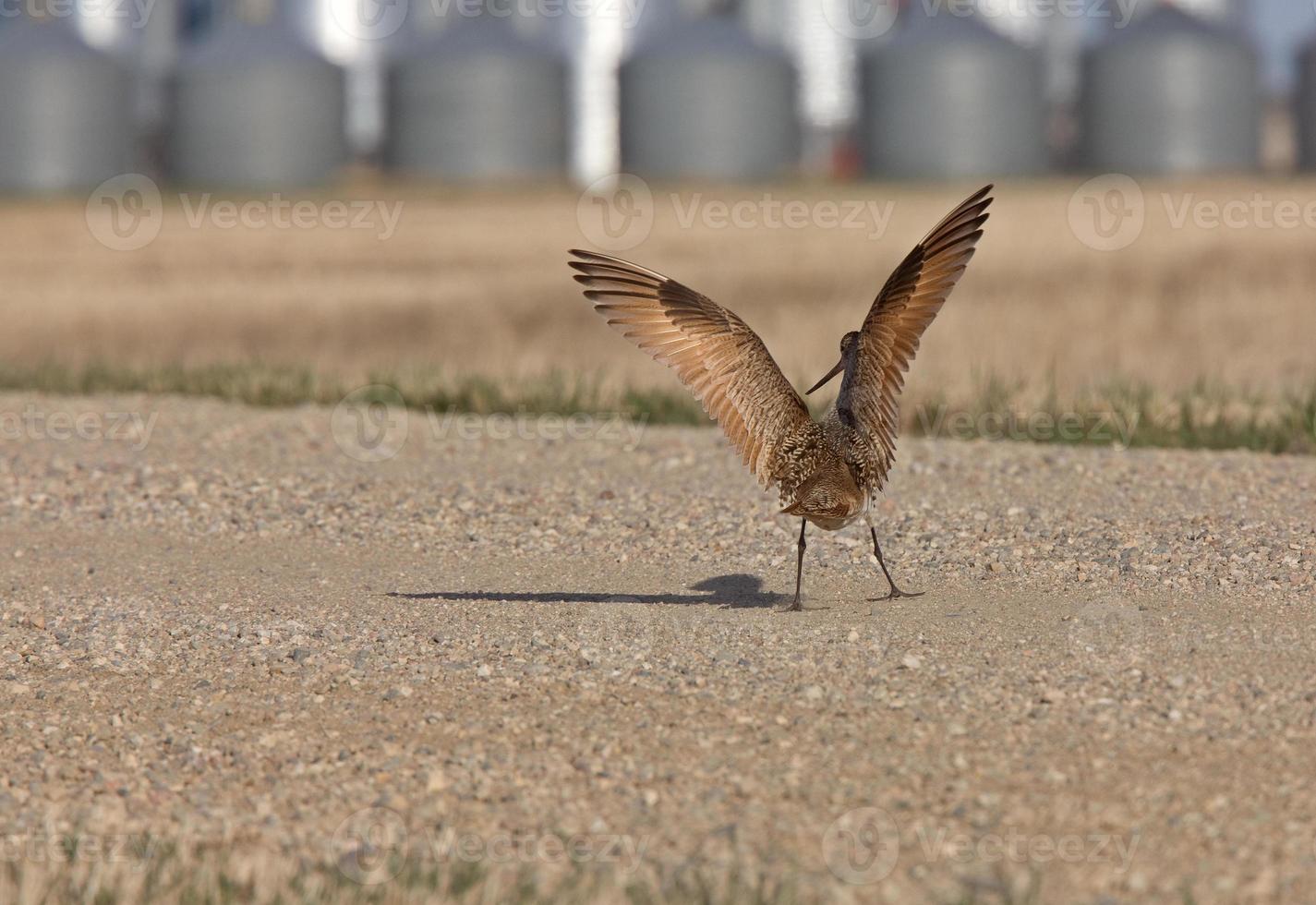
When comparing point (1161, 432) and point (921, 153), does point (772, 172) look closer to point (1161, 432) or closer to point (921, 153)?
point (921, 153)

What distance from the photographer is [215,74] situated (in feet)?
154

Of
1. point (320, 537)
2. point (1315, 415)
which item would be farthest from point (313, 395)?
point (1315, 415)

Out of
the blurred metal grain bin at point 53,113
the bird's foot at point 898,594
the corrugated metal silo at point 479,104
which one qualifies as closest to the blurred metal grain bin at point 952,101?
the corrugated metal silo at point 479,104

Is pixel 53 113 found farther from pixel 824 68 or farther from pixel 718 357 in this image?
pixel 718 357

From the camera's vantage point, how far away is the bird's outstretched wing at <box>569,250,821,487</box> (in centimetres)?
698

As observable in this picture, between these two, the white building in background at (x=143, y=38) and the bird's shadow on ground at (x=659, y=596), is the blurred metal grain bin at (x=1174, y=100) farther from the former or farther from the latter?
the bird's shadow on ground at (x=659, y=596)

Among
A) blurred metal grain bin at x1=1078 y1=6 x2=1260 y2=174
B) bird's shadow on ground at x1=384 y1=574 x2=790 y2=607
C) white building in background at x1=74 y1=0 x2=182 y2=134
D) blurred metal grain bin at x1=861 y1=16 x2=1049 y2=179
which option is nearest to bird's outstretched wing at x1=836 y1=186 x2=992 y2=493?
bird's shadow on ground at x1=384 y1=574 x2=790 y2=607

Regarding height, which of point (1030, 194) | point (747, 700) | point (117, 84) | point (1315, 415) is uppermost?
point (117, 84)

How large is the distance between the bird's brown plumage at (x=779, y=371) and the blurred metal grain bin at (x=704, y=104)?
4079cm

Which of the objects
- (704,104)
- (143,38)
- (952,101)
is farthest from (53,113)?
(952,101)

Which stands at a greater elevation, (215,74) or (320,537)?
(215,74)

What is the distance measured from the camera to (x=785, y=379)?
277 inches

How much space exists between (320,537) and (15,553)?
1618mm

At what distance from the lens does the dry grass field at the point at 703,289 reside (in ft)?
58.6
